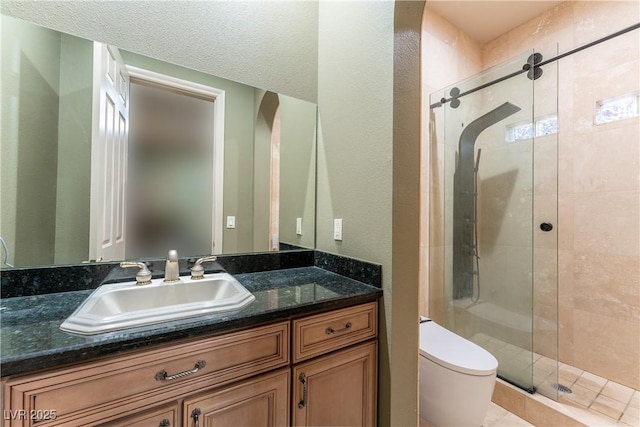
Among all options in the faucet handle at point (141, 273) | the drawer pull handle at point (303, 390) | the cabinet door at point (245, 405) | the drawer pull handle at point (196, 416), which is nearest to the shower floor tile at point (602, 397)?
the drawer pull handle at point (303, 390)

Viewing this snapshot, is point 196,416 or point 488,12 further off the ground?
point 488,12

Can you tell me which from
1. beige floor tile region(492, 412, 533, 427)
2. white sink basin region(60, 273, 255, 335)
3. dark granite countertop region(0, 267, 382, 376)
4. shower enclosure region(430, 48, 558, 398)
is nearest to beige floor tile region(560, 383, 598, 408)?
shower enclosure region(430, 48, 558, 398)

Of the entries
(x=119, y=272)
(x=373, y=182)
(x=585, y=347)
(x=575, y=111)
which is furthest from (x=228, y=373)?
(x=575, y=111)

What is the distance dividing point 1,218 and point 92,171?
1.03ft

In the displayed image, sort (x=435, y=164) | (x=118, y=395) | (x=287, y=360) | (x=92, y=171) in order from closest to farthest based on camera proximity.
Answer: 1. (x=118, y=395)
2. (x=287, y=360)
3. (x=92, y=171)
4. (x=435, y=164)

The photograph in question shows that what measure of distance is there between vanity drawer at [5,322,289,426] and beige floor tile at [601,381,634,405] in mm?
2327

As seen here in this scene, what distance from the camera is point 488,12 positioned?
2.16 meters

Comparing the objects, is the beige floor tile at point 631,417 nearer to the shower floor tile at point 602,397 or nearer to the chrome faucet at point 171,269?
the shower floor tile at point 602,397

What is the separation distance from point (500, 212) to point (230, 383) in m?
2.29

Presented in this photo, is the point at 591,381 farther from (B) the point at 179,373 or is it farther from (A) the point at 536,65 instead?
(B) the point at 179,373

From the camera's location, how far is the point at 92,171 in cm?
113

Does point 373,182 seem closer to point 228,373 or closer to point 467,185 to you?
point 228,373

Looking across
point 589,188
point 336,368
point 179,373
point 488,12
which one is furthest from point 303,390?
point 488,12

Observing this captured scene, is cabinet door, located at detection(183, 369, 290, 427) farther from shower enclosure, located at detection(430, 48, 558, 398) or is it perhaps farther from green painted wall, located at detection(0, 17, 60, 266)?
shower enclosure, located at detection(430, 48, 558, 398)
